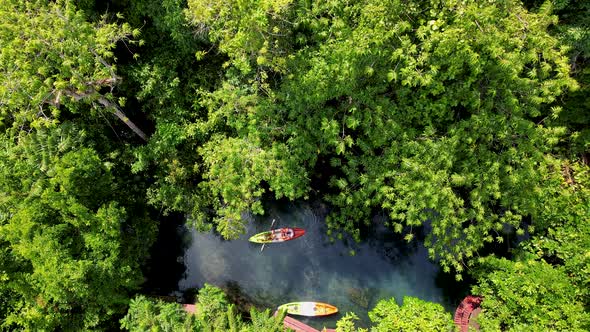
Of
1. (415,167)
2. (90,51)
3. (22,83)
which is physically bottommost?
(415,167)

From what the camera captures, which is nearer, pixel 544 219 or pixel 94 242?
pixel 94 242

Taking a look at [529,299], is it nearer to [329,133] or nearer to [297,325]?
[329,133]

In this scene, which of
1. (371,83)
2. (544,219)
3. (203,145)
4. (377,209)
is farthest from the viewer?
(377,209)

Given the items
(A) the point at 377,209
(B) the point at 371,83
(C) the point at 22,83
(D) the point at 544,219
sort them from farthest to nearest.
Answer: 1. (A) the point at 377,209
2. (D) the point at 544,219
3. (B) the point at 371,83
4. (C) the point at 22,83

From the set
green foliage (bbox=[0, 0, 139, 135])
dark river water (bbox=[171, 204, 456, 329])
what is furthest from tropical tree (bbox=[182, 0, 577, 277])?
dark river water (bbox=[171, 204, 456, 329])

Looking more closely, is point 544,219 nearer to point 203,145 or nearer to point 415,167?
point 415,167

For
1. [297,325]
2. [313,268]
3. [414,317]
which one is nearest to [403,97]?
[414,317]

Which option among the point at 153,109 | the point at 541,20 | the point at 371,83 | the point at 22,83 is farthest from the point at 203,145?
the point at 541,20
